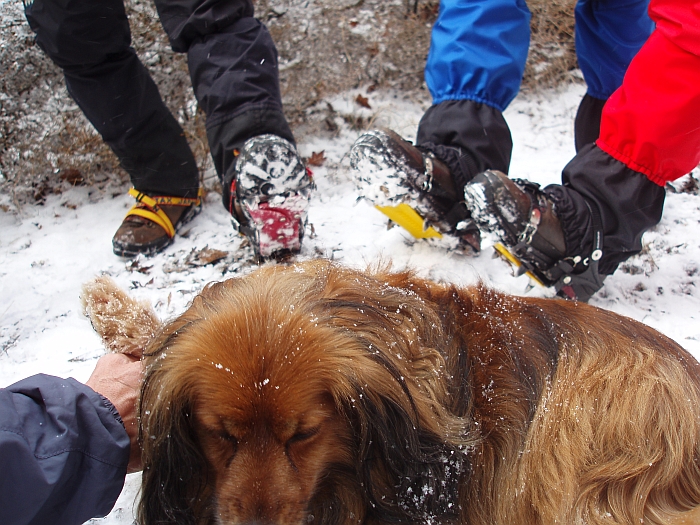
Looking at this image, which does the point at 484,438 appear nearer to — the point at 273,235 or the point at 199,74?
the point at 273,235

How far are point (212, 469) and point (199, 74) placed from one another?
216cm

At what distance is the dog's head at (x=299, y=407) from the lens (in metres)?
1.47

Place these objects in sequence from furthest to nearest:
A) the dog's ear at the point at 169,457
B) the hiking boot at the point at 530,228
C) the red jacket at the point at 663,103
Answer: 1. the hiking boot at the point at 530,228
2. the red jacket at the point at 663,103
3. the dog's ear at the point at 169,457

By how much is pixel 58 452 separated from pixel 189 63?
87.4 inches

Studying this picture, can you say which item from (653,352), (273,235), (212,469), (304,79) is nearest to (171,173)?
(273,235)

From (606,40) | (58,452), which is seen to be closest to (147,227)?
(58,452)

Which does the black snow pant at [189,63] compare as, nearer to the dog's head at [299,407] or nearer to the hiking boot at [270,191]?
the hiking boot at [270,191]

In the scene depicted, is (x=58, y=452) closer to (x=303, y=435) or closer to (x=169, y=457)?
(x=169, y=457)

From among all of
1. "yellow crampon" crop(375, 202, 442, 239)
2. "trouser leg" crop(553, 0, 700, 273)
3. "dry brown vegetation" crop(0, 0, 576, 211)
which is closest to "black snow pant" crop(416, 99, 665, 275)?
"trouser leg" crop(553, 0, 700, 273)

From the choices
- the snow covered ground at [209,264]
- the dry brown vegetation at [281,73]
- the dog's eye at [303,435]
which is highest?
the dog's eye at [303,435]

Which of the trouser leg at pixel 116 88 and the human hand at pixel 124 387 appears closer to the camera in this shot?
the human hand at pixel 124 387

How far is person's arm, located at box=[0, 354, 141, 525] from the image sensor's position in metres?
1.48

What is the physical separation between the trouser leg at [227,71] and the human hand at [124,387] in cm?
121

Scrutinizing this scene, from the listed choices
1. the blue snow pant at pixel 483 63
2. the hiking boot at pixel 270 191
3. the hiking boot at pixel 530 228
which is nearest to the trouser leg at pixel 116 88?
the hiking boot at pixel 270 191
